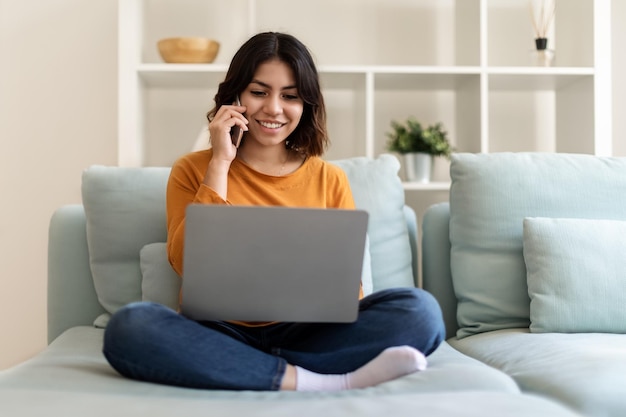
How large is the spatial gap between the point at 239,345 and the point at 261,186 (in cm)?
52

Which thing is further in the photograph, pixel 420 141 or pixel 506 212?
pixel 420 141

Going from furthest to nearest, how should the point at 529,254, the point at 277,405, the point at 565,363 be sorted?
the point at 529,254 < the point at 565,363 < the point at 277,405

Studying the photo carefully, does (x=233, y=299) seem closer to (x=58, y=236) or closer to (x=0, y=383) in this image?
(x=0, y=383)

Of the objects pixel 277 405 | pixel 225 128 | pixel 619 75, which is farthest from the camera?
pixel 619 75

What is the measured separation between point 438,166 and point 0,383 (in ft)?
5.93

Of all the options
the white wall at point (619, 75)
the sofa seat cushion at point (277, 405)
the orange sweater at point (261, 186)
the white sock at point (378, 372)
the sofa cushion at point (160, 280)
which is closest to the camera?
the sofa seat cushion at point (277, 405)

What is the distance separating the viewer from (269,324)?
1.66m

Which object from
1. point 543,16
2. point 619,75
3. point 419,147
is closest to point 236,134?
point 419,147

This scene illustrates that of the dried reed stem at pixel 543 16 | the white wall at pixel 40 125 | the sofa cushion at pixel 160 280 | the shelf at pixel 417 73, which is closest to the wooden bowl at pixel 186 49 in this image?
the shelf at pixel 417 73

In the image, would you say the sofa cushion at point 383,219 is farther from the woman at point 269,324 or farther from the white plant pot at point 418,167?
the white plant pot at point 418,167

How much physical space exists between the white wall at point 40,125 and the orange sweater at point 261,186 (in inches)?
40.2

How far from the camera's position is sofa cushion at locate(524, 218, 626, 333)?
1.86 m

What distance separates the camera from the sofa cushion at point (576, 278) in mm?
1863

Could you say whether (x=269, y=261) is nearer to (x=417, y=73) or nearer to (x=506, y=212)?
(x=506, y=212)
